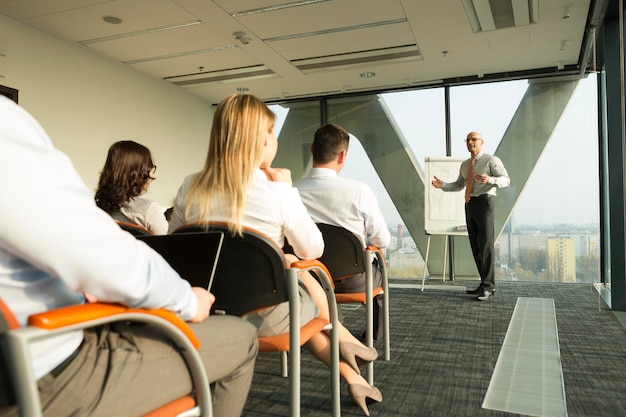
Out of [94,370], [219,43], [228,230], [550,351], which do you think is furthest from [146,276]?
[219,43]

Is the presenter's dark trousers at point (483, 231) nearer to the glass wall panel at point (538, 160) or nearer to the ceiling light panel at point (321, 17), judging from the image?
the glass wall panel at point (538, 160)

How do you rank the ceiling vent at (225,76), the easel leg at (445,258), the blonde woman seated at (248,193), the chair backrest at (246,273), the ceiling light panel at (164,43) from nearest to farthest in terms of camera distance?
the chair backrest at (246,273), the blonde woman seated at (248,193), the ceiling light panel at (164,43), the ceiling vent at (225,76), the easel leg at (445,258)

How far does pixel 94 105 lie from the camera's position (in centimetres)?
543

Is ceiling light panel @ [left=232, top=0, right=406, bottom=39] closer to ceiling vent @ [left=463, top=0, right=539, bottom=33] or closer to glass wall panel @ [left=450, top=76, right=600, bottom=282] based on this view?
ceiling vent @ [left=463, top=0, right=539, bottom=33]

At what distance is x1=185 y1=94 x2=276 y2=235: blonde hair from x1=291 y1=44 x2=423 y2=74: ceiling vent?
4.16m

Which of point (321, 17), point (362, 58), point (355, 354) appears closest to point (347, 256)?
point (355, 354)

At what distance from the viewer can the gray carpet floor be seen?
82.1 inches

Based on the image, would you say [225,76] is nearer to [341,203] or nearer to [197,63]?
[197,63]

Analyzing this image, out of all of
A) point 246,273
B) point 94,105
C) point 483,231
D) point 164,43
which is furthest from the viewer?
point 94,105

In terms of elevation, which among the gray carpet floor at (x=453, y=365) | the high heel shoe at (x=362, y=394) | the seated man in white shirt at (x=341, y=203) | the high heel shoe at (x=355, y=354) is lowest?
the gray carpet floor at (x=453, y=365)

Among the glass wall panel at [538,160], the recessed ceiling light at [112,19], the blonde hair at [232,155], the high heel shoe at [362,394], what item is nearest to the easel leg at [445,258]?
the glass wall panel at [538,160]

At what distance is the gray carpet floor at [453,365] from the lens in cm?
209

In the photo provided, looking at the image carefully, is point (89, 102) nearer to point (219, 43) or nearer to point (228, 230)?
point (219, 43)

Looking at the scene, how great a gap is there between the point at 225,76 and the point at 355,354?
16.9 ft
